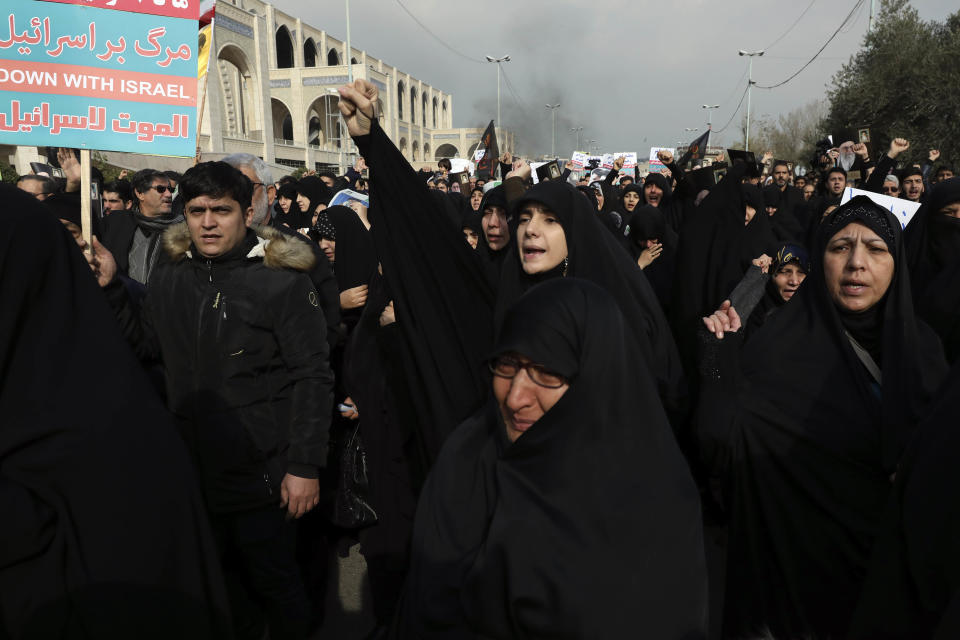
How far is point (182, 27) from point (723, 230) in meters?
3.14

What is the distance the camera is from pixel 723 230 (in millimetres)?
4168

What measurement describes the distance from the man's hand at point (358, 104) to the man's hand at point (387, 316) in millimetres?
811

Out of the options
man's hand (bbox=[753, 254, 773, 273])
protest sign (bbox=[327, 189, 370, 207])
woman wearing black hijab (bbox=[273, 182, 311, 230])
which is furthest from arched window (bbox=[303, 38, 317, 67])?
man's hand (bbox=[753, 254, 773, 273])

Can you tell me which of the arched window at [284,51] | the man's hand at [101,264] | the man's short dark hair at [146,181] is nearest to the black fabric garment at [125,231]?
the man's short dark hair at [146,181]

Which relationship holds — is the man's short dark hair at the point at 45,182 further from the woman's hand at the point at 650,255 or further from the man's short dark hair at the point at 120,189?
the woman's hand at the point at 650,255

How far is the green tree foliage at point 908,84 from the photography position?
20344 millimetres

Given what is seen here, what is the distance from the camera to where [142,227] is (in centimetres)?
471

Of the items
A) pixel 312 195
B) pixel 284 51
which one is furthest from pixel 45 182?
pixel 284 51

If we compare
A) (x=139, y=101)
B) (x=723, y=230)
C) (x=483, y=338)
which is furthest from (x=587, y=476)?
(x=723, y=230)

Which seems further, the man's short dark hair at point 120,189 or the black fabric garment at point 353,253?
the man's short dark hair at point 120,189

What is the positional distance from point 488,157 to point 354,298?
8.70 m

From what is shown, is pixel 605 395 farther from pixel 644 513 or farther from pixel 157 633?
pixel 157 633

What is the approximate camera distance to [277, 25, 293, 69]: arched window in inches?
2004

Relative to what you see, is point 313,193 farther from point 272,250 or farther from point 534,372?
point 534,372
